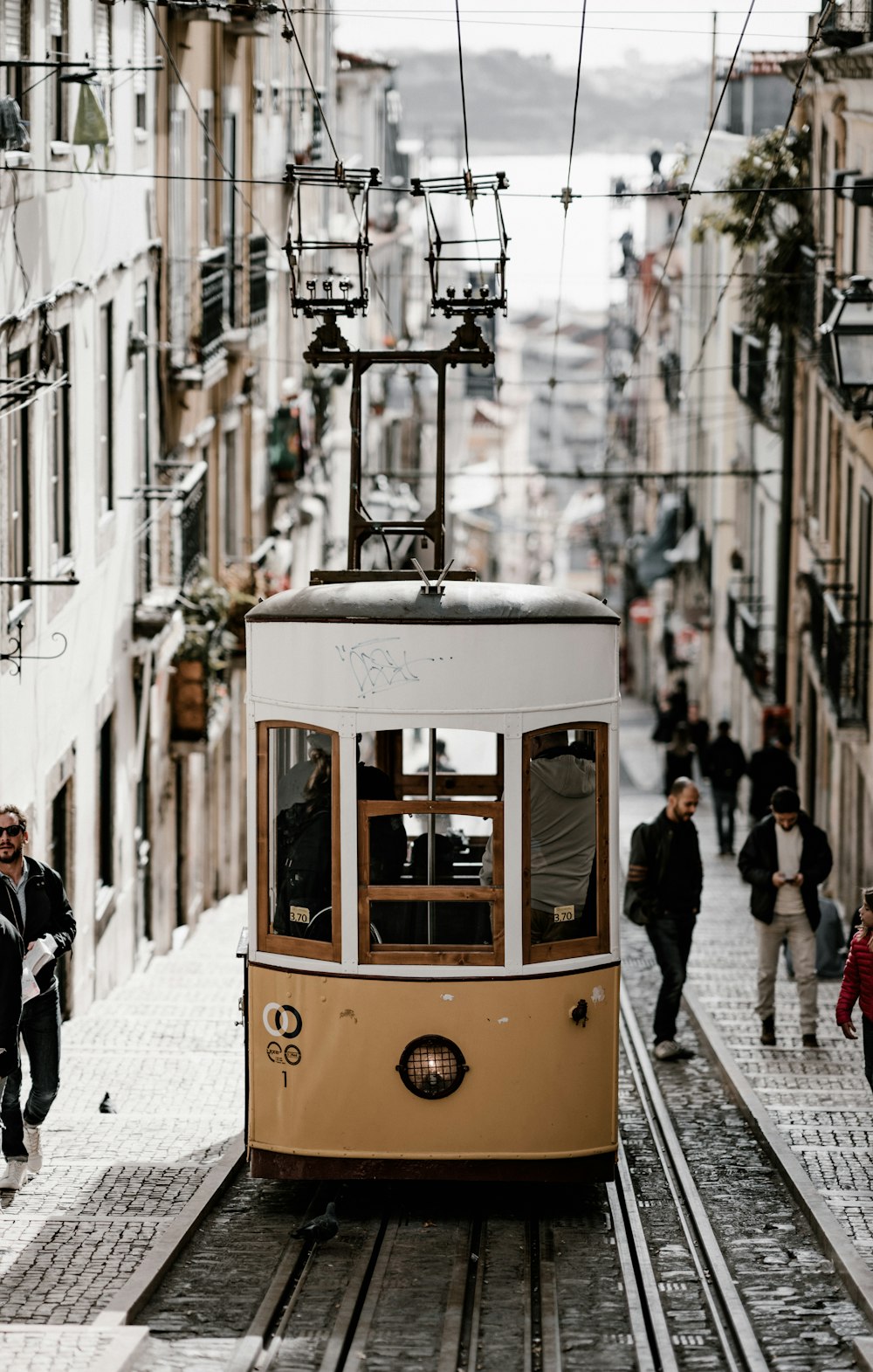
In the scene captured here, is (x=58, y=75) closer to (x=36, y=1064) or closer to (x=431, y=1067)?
(x=36, y=1064)

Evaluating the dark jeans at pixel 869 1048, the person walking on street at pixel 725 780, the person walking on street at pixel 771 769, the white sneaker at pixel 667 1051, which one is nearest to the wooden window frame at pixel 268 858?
the dark jeans at pixel 869 1048

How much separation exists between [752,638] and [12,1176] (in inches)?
914

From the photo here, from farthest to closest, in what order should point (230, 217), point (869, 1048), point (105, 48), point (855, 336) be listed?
1. point (230, 217)
2. point (105, 48)
3. point (855, 336)
4. point (869, 1048)

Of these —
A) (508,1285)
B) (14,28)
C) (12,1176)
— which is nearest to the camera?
(508,1285)

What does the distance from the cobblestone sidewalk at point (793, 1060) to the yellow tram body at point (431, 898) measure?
1.30 meters

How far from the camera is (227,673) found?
24719 mm

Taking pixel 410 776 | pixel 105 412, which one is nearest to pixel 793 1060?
pixel 410 776

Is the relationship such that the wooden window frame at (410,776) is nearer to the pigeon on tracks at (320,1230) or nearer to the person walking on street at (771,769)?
the pigeon on tracks at (320,1230)

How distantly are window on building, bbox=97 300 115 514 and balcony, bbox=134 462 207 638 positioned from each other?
3.86ft

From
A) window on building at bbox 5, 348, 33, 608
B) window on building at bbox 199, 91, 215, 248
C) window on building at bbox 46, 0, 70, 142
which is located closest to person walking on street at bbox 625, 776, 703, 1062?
window on building at bbox 5, 348, 33, 608

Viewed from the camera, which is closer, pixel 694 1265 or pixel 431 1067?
pixel 694 1265

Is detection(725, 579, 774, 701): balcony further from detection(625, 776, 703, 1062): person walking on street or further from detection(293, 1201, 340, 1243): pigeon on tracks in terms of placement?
detection(293, 1201, 340, 1243): pigeon on tracks

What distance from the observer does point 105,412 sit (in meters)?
18.2

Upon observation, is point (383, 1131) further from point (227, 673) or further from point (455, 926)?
point (227, 673)
